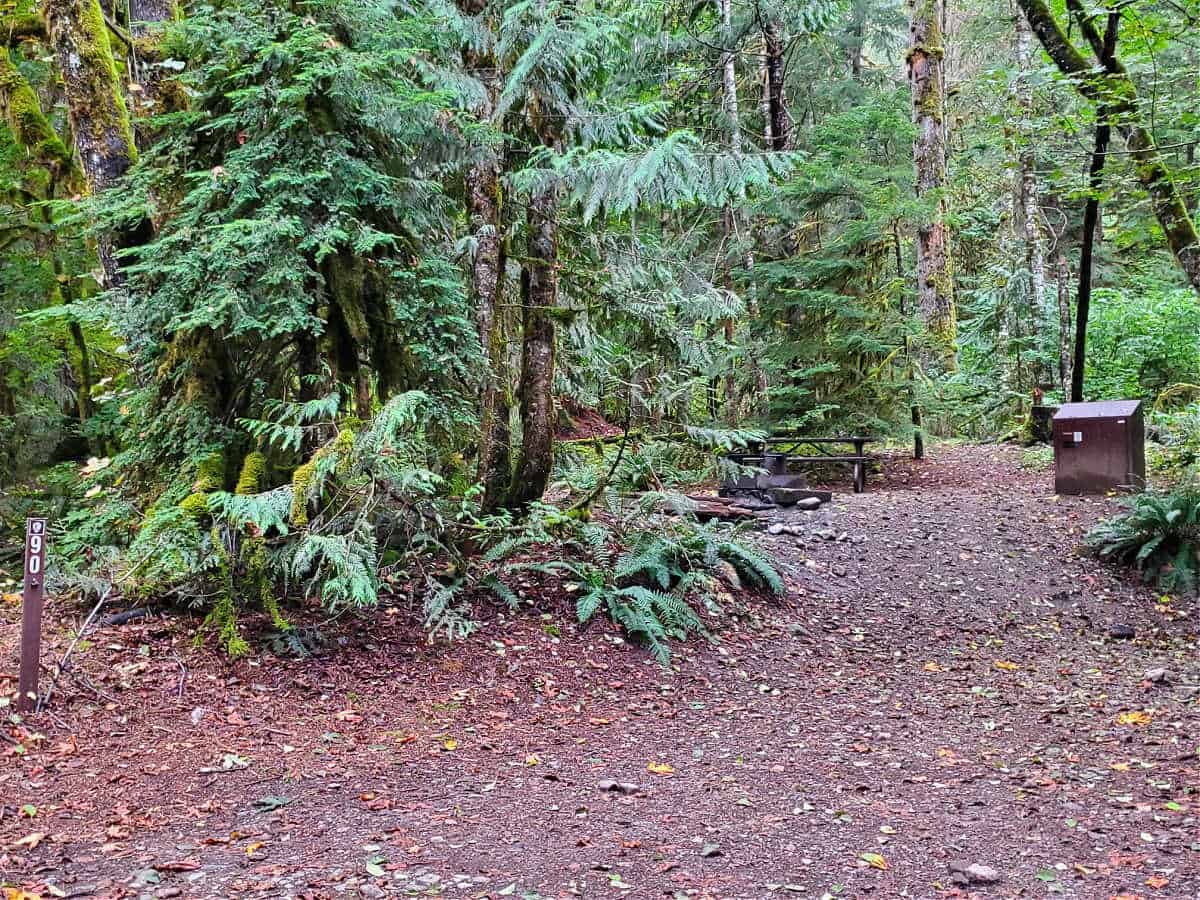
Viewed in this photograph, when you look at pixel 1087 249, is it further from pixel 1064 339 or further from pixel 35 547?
pixel 35 547

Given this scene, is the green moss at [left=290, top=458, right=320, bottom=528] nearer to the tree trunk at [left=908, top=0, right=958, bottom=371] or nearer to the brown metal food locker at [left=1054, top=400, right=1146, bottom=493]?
the brown metal food locker at [left=1054, top=400, right=1146, bottom=493]

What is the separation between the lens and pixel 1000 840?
12.9ft

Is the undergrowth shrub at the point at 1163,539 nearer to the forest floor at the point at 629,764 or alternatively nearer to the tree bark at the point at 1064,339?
the forest floor at the point at 629,764

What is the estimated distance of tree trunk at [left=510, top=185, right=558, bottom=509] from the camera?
7.71m

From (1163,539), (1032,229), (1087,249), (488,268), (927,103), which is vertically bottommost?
(1163,539)

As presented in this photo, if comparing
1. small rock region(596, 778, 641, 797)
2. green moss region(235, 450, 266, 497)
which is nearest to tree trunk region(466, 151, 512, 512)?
green moss region(235, 450, 266, 497)

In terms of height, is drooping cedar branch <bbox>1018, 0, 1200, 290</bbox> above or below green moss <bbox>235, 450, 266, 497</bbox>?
above

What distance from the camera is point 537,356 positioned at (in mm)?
7910

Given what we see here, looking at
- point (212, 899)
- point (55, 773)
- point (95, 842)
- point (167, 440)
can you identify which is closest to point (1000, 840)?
point (212, 899)

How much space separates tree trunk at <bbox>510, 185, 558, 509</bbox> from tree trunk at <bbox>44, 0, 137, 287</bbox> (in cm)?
341

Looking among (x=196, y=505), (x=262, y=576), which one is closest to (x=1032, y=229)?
(x=262, y=576)

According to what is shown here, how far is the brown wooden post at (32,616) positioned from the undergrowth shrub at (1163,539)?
30.7 feet

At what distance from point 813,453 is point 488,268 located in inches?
269

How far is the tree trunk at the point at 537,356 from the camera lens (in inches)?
304
